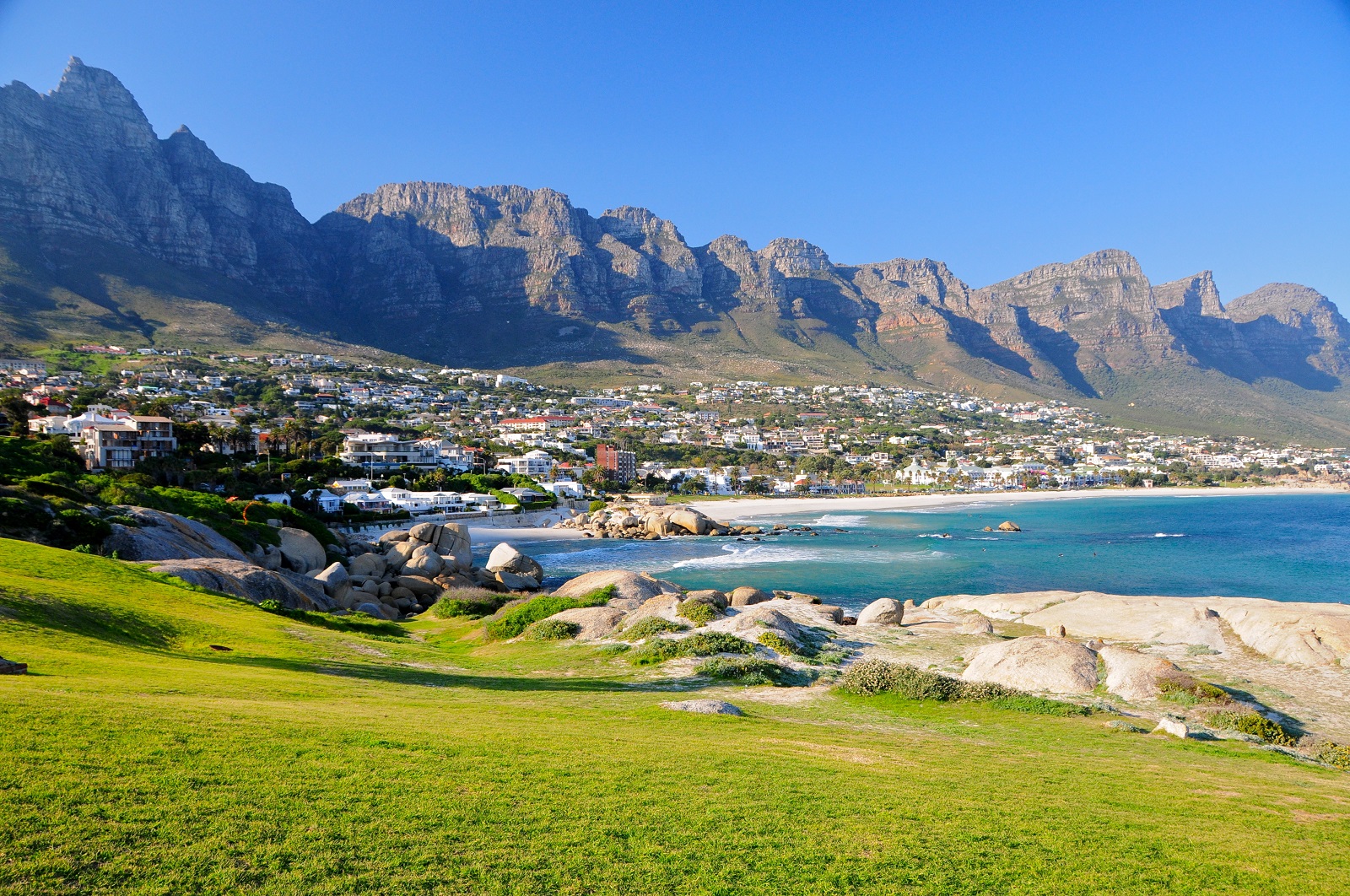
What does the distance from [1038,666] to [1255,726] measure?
445 centimetres

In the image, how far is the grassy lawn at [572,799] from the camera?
19.7 feet

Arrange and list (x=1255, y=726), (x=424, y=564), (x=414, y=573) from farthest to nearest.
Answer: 1. (x=424, y=564)
2. (x=414, y=573)
3. (x=1255, y=726)

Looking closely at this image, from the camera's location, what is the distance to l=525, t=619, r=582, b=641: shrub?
22734 millimetres

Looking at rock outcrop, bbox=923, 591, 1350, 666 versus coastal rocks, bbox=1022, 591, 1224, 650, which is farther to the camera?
coastal rocks, bbox=1022, 591, 1224, 650

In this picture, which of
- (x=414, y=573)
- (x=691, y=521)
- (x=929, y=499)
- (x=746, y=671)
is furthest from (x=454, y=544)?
(x=929, y=499)

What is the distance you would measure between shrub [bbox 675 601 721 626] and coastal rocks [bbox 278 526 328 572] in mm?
25026

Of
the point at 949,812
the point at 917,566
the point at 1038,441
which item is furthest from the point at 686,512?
the point at 1038,441

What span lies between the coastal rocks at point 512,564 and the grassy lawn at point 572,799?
30178mm

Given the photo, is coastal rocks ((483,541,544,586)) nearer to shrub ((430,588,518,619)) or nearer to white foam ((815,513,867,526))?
shrub ((430,588,518,619))

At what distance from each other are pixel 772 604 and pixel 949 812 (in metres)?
18.0

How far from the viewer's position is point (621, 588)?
93.0 ft

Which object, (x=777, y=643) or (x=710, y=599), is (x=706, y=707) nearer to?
(x=777, y=643)

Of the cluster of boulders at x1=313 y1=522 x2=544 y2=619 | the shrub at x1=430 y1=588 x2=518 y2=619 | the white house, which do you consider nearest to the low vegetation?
the shrub at x1=430 y1=588 x2=518 y2=619

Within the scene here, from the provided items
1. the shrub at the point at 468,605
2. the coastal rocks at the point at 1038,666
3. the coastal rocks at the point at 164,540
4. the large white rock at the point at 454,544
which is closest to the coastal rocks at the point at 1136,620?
the coastal rocks at the point at 1038,666
